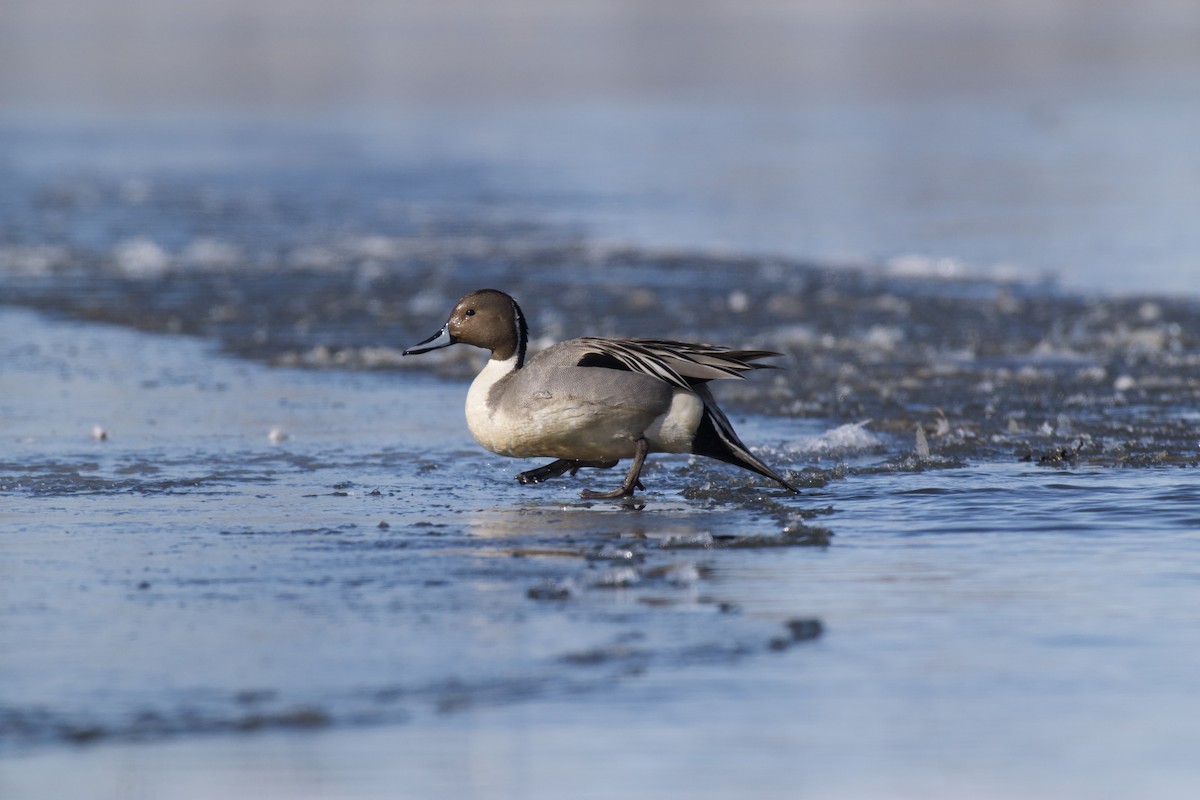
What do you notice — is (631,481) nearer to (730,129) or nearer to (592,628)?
(592,628)

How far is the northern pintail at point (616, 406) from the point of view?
23.0ft

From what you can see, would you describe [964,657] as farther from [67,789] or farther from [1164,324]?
[1164,324]

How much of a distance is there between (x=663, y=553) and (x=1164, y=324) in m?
7.02

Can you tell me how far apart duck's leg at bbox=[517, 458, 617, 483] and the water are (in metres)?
0.06

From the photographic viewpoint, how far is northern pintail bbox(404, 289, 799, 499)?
7016 millimetres

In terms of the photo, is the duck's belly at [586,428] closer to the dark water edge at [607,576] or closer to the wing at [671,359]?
the wing at [671,359]

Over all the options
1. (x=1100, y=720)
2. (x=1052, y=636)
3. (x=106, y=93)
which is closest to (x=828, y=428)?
(x=1052, y=636)

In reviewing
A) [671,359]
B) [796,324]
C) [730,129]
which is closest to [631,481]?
[671,359]

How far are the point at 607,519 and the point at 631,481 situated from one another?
1.17 ft

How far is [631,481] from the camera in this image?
Answer: 278 inches

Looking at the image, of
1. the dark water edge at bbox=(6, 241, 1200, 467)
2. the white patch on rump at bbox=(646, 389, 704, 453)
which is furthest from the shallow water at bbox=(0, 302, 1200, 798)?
the dark water edge at bbox=(6, 241, 1200, 467)

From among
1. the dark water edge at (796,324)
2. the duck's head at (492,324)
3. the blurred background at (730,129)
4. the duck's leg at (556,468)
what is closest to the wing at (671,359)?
the duck's head at (492,324)

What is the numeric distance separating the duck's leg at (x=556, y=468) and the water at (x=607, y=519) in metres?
0.06

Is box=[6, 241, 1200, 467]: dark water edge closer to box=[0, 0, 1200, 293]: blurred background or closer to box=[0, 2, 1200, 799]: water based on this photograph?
box=[0, 2, 1200, 799]: water
